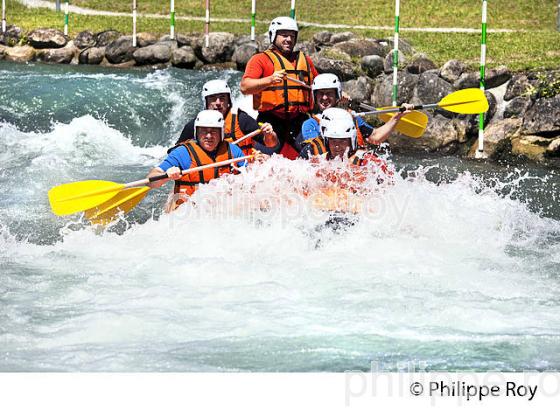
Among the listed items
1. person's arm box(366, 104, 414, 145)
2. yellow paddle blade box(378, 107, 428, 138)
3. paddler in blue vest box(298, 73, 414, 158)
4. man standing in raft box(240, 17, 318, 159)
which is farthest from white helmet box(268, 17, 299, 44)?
yellow paddle blade box(378, 107, 428, 138)

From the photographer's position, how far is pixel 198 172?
28.0ft

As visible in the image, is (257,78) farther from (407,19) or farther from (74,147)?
(407,19)

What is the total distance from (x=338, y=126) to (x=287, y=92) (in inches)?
A: 45.4

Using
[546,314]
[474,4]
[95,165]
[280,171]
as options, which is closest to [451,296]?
[546,314]

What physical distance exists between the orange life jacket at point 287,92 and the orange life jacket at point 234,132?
0.30 m

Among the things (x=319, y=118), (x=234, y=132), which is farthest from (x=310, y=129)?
(x=234, y=132)

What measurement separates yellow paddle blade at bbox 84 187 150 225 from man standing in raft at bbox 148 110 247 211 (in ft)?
1.05

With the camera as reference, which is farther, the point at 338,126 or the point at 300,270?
the point at 338,126

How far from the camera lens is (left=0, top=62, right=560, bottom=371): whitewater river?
6.09 meters

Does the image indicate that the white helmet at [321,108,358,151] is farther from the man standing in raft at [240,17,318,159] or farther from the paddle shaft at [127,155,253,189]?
the man standing in raft at [240,17,318,159]

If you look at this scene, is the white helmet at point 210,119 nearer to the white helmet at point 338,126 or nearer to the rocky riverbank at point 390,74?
the white helmet at point 338,126

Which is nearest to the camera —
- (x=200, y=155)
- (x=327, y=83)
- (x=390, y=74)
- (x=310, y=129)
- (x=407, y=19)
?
(x=200, y=155)
